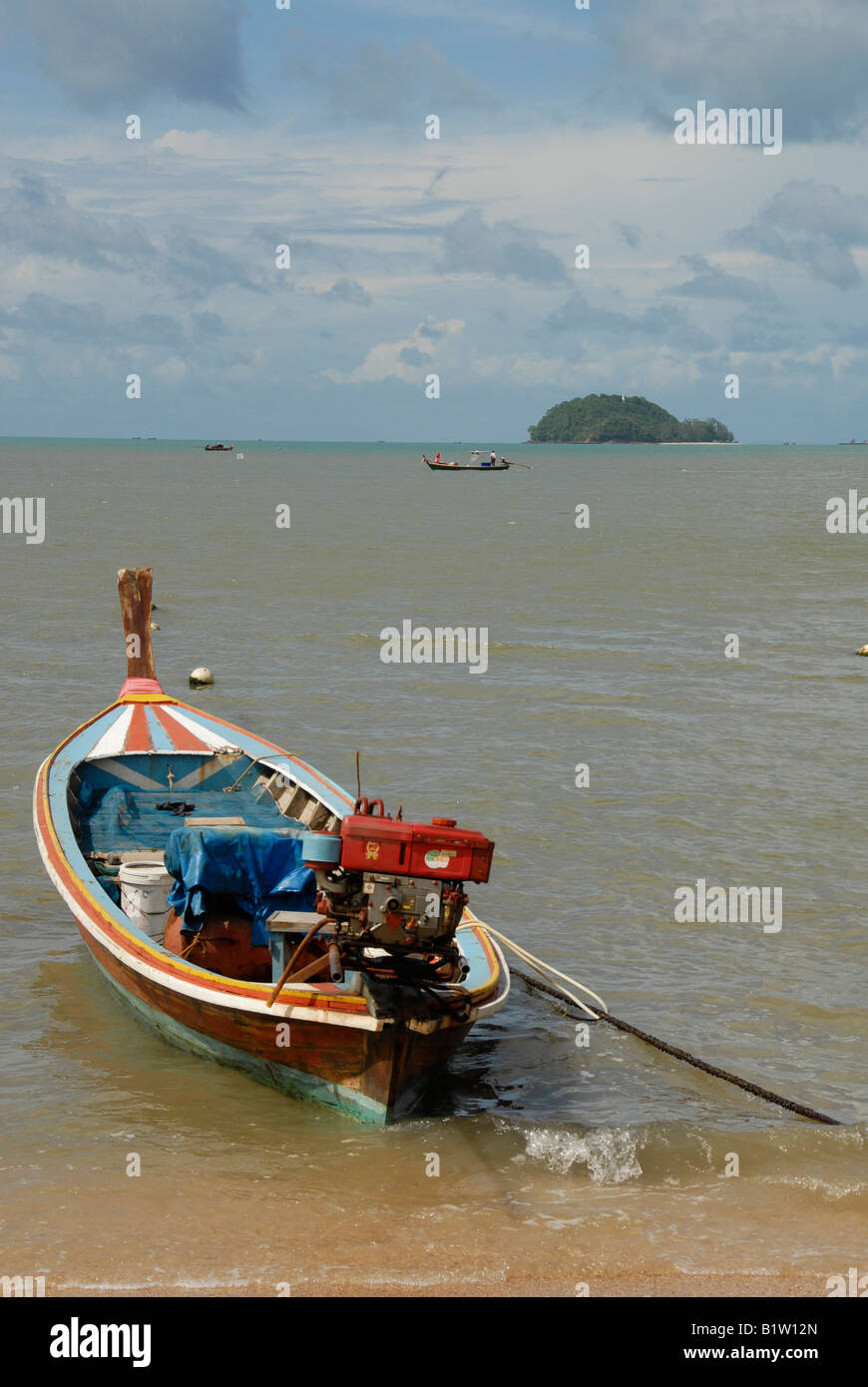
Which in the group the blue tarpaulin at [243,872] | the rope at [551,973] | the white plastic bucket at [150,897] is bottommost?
the rope at [551,973]

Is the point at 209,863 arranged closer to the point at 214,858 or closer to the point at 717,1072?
the point at 214,858

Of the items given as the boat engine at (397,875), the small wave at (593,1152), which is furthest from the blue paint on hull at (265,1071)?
the boat engine at (397,875)

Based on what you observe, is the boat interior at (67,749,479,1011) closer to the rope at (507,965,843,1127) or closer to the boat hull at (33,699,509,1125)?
the boat hull at (33,699,509,1125)

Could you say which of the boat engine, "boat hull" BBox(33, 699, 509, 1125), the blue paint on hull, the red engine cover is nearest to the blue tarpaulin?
"boat hull" BBox(33, 699, 509, 1125)

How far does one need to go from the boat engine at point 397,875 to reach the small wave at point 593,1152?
1769 mm

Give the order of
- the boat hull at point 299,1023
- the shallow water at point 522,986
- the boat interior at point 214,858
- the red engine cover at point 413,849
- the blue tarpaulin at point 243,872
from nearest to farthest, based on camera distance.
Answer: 1. the shallow water at point 522,986
2. the red engine cover at point 413,849
3. the boat hull at point 299,1023
4. the boat interior at point 214,858
5. the blue tarpaulin at point 243,872

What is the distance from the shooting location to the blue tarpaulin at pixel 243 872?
36.2 ft

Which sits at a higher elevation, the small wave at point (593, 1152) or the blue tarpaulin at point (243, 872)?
the blue tarpaulin at point (243, 872)

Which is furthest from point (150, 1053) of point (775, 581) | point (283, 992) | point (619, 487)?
point (619, 487)

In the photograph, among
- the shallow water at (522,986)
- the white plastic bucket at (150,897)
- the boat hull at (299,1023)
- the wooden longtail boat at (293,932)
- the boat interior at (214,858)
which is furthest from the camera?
the white plastic bucket at (150,897)

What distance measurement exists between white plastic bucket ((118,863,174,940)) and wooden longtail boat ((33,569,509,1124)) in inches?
0.5

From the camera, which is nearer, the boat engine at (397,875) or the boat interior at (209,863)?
the boat engine at (397,875)

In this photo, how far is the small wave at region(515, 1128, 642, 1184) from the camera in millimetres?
9430

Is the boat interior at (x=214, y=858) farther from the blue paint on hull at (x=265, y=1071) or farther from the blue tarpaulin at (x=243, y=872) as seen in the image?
the blue paint on hull at (x=265, y=1071)
